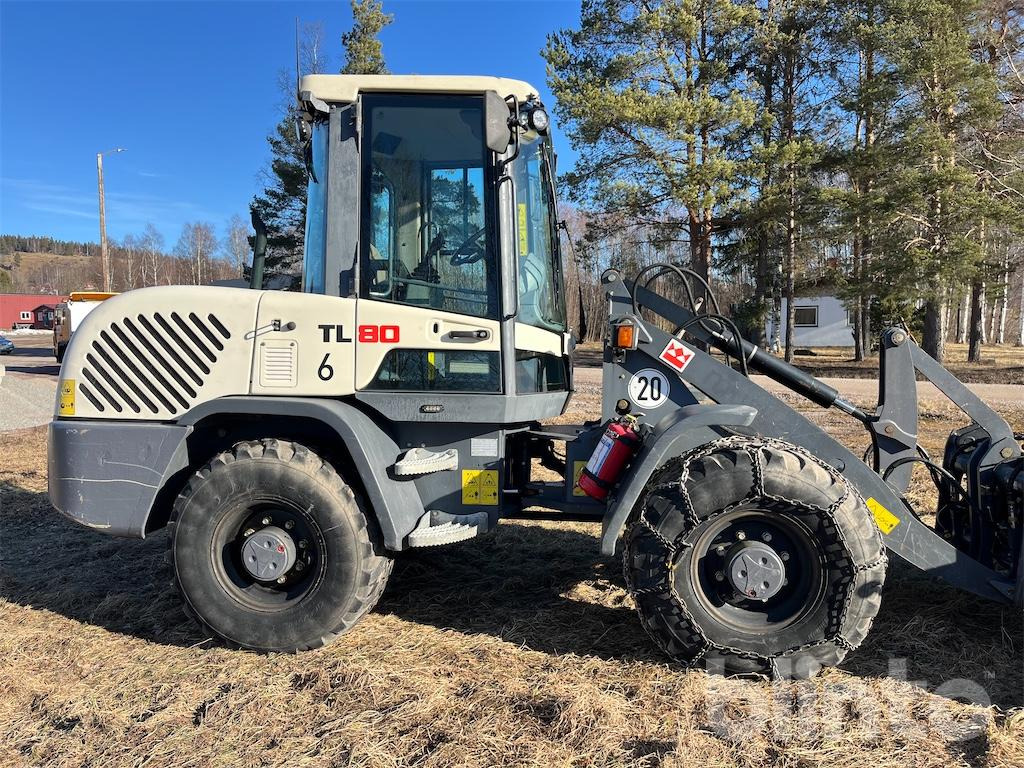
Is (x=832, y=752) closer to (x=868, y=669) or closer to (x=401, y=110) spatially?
(x=868, y=669)

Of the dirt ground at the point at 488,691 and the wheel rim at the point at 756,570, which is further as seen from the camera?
the wheel rim at the point at 756,570

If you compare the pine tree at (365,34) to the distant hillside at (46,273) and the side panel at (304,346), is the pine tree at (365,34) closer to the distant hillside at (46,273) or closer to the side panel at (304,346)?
the side panel at (304,346)

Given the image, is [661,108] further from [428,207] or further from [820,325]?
[820,325]

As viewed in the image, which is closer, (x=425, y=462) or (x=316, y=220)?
(x=425, y=462)

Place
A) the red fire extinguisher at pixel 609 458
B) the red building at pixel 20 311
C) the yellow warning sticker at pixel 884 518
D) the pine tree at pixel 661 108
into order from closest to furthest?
the yellow warning sticker at pixel 884 518 < the red fire extinguisher at pixel 609 458 < the pine tree at pixel 661 108 < the red building at pixel 20 311

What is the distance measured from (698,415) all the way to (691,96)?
63.8 feet

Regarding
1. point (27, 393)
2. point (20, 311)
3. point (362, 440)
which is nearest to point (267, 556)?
point (362, 440)

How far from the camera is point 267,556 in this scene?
3.67 m

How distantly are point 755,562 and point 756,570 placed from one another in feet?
0.12

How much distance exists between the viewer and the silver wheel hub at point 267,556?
3664 mm

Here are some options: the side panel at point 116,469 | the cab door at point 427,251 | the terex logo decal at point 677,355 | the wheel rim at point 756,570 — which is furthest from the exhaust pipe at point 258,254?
the wheel rim at point 756,570

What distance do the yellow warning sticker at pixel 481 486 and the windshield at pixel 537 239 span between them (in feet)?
2.82

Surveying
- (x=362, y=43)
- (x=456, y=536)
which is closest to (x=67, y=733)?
(x=456, y=536)

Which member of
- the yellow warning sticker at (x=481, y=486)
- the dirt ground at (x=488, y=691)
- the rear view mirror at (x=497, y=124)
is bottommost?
the dirt ground at (x=488, y=691)
